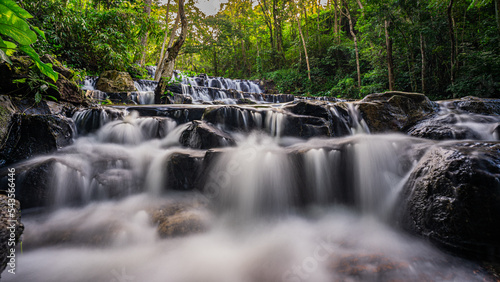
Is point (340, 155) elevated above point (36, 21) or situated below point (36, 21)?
below

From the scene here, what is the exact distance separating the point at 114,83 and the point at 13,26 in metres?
6.80

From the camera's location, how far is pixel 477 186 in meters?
1.85

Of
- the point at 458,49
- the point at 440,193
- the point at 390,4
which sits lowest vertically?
the point at 440,193

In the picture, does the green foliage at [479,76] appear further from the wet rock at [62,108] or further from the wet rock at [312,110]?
the wet rock at [62,108]

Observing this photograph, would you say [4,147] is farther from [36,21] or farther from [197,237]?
[36,21]

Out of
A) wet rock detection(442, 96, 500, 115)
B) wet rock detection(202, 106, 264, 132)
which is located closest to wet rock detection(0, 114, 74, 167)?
wet rock detection(202, 106, 264, 132)

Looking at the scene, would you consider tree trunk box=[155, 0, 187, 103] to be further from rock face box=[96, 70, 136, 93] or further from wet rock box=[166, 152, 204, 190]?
wet rock box=[166, 152, 204, 190]

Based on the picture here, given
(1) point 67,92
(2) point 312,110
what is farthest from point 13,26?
(2) point 312,110

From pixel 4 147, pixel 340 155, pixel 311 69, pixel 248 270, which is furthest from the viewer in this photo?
pixel 311 69

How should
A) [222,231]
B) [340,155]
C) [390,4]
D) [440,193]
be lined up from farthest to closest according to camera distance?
1. [390,4]
2. [340,155]
3. [222,231]
4. [440,193]

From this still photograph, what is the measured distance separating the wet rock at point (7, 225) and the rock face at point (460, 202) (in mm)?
3590

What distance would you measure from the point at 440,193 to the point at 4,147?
18.6ft

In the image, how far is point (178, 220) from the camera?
95.7 inches

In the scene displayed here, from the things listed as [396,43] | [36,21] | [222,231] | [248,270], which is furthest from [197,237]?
[396,43]
